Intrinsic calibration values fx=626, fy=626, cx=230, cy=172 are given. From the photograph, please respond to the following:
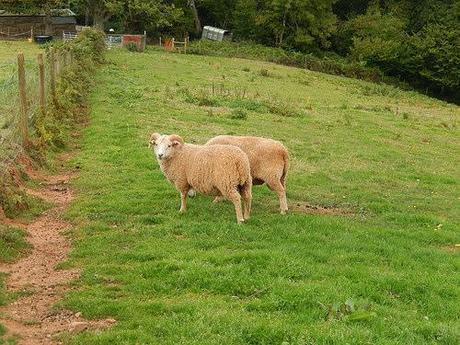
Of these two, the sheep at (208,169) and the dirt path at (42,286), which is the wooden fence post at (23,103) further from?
the sheep at (208,169)

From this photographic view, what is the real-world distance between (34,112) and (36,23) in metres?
57.7

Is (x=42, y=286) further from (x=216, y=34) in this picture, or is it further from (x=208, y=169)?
(x=216, y=34)

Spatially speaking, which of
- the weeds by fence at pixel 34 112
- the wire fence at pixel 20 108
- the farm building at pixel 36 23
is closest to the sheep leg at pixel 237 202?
the weeds by fence at pixel 34 112

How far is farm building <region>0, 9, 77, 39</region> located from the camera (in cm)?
6838

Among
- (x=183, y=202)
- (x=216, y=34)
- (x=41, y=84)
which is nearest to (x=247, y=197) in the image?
(x=183, y=202)

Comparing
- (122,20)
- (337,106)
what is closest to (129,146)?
(337,106)

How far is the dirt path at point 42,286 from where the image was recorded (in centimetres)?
749

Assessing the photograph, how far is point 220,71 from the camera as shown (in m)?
46.7

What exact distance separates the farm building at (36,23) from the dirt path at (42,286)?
60.3m

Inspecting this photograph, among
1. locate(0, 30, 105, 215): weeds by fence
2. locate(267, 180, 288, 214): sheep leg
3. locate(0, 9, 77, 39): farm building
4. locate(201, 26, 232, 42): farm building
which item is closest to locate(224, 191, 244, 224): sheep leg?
locate(267, 180, 288, 214): sheep leg

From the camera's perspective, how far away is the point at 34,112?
17406 mm

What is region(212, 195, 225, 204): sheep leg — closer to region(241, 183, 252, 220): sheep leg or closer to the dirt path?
region(241, 183, 252, 220): sheep leg

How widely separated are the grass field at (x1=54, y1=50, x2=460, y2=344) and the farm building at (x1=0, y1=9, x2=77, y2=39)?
49649 mm

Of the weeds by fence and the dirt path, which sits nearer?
the dirt path
